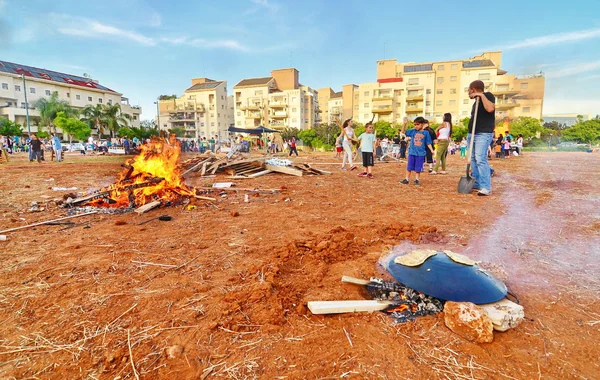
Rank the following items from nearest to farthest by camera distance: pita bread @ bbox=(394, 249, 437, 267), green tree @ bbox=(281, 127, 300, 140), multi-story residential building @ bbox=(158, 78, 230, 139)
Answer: pita bread @ bbox=(394, 249, 437, 267) < green tree @ bbox=(281, 127, 300, 140) < multi-story residential building @ bbox=(158, 78, 230, 139)

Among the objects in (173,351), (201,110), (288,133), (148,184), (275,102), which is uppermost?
(275,102)

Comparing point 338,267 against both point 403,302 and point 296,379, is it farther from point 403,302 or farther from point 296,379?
point 296,379

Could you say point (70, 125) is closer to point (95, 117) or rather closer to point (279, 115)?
point (95, 117)

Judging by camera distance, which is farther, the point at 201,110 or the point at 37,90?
the point at 201,110

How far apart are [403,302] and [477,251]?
5.10 feet

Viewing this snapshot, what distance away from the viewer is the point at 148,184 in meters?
6.48

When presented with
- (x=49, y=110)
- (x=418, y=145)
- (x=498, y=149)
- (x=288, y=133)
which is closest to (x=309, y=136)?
(x=288, y=133)

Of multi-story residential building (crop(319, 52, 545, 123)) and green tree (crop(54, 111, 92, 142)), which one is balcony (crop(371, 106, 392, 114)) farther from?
green tree (crop(54, 111, 92, 142))

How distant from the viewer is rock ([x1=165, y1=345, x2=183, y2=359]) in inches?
73.7

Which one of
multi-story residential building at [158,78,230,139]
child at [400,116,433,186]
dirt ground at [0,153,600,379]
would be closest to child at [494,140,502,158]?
child at [400,116,433,186]

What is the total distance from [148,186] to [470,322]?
20.7ft

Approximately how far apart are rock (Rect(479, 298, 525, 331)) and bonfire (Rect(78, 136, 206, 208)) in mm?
5644

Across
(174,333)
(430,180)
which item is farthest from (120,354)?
(430,180)

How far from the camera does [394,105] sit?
63656mm
